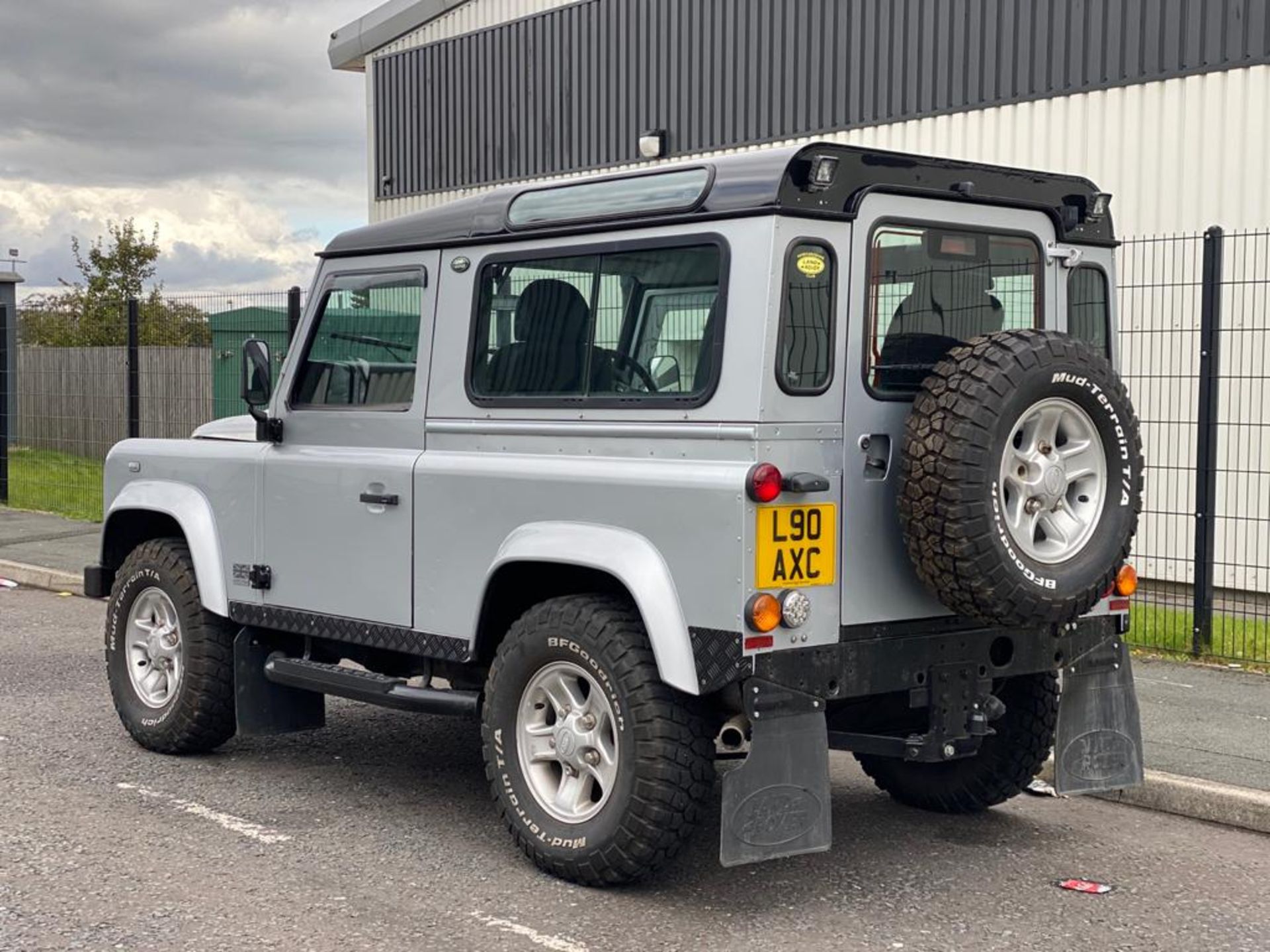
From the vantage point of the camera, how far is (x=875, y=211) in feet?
16.8

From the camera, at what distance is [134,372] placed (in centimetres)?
1560

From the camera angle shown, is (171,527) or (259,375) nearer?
(259,375)

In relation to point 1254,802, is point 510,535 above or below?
above

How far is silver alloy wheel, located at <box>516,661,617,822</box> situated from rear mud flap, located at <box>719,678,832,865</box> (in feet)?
1.50

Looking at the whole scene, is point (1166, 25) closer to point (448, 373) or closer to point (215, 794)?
point (448, 373)

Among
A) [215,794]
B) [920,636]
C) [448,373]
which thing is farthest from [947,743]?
[215,794]

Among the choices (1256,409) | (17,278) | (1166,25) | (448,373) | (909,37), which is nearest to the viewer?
(448,373)

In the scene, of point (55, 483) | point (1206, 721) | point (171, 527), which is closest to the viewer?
point (171, 527)

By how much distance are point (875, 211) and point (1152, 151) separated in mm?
8066

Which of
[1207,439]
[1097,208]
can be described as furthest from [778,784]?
[1207,439]

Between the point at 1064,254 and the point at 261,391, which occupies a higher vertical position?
the point at 1064,254

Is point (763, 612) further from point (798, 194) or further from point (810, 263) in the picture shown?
point (798, 194)

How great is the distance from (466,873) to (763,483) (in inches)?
69.6

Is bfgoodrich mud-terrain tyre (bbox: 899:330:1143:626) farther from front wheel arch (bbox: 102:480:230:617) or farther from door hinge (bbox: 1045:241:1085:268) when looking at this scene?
front wheel arch (bbox: 102:480:230:617)
